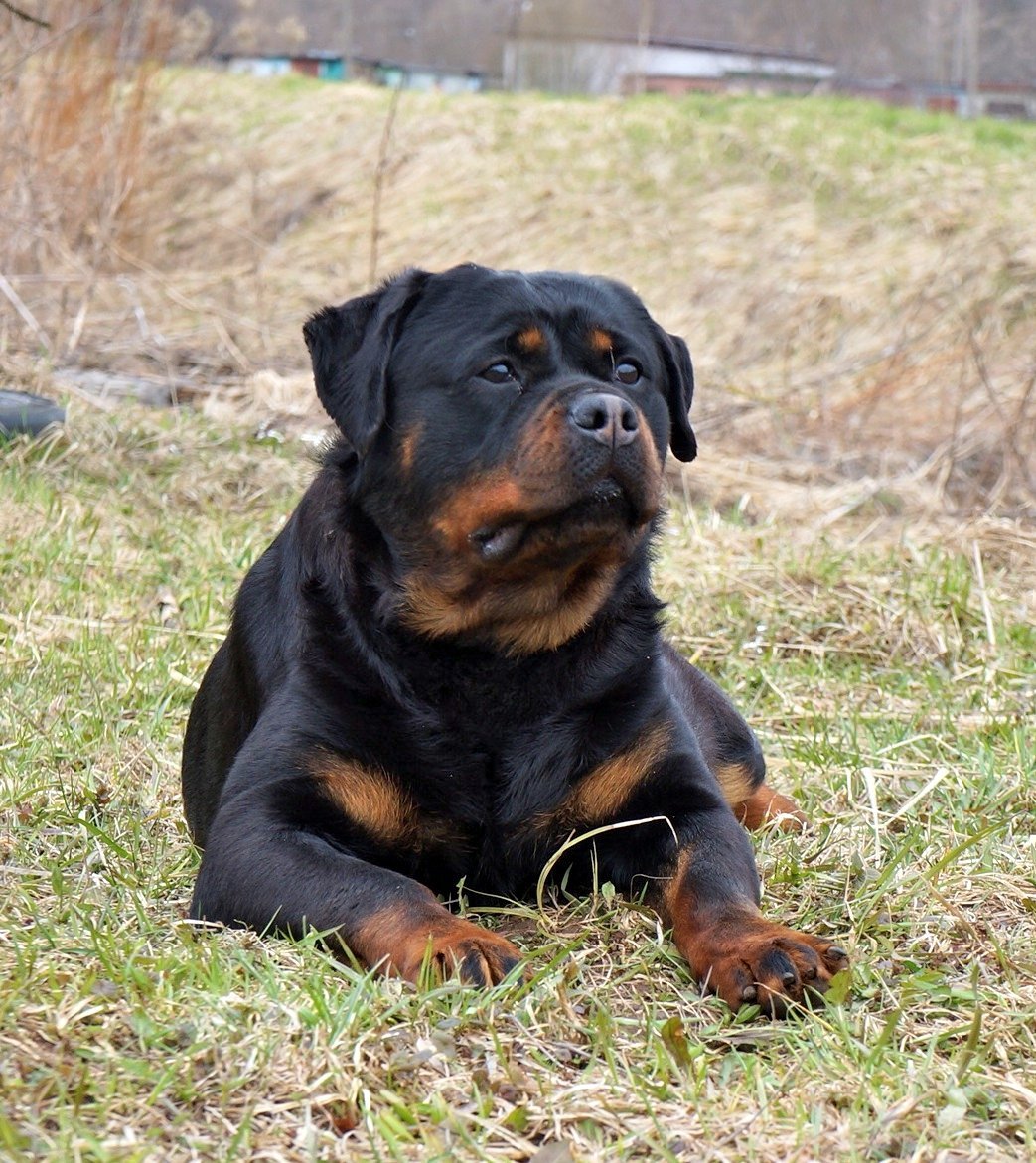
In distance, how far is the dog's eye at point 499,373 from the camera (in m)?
3.46

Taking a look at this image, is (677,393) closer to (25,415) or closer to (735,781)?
(735,781)

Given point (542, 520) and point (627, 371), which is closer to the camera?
point (542, 520)

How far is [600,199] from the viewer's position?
18.6m

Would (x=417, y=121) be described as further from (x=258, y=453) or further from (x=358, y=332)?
(x=358, y=332)

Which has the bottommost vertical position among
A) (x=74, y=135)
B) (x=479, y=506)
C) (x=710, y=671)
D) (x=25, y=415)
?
(x=710, y=671)

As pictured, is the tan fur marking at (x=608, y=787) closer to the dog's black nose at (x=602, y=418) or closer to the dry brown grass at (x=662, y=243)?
the dog's black nose at (x=602, y=418)

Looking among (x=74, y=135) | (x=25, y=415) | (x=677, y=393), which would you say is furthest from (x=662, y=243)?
(x=677, y=393)

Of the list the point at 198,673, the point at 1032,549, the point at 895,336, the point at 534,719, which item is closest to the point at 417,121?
the point at 895,336

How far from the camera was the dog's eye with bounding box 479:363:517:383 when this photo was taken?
11.3 feet

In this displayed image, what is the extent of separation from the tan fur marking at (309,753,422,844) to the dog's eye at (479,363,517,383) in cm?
91

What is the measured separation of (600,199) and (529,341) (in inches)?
619

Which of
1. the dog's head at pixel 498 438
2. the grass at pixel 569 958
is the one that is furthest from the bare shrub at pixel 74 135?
the dog's head at pixel 498 438

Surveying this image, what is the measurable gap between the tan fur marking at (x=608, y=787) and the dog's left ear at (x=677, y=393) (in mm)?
890

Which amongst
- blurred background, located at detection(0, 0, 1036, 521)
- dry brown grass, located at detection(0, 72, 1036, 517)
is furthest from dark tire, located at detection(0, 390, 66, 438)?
dry brown grass, located at detection(0, 72, 1036, 517)
